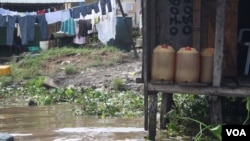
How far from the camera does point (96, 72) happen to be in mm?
17812

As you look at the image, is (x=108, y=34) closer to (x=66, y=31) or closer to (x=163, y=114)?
(x=66, y=31)

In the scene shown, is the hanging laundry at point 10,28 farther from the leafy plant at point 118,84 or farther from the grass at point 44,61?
the leafy plant at point 118,84

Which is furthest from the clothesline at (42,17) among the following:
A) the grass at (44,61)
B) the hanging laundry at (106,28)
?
the grass at (44,61)

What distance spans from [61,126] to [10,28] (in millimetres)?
12371

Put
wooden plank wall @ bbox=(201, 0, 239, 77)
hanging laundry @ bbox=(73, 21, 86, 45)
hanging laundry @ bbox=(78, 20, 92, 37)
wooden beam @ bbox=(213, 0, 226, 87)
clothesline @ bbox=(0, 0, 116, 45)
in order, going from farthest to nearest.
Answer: hanging laundry @ bbox=(73, 21, 86, 45), hanging laundry @ bbox=(78, 20, 92, 37), clothesline @ bbox=(0, 0, 116, 45), wooden plank wall @ bbox=(201, 0, 239, 77), wooden beam @ bbox=(213, 0, 226, 87)

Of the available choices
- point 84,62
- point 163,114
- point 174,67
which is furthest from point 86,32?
point 174,67

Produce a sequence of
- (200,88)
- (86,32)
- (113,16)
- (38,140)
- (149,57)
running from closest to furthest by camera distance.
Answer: (200,88) → (149,57) → (38,140) → (113,16) → (86,32)

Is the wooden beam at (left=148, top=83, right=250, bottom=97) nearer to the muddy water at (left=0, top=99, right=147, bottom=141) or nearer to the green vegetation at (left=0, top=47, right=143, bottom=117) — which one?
the muddy water at (left=0, top=99, right=147, bottom=141)

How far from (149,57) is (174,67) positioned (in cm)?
54

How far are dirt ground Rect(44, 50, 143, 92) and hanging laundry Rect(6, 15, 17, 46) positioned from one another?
10.2 ft

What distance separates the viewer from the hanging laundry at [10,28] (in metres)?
22.0

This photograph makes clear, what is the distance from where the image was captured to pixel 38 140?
9391mm

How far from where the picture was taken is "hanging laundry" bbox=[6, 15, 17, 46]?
72.3ft

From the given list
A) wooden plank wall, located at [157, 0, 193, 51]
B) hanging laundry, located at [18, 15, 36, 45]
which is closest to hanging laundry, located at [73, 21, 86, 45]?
hanging laundry, located at [18, 15, 36, 45]
